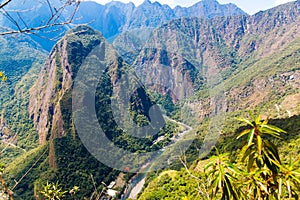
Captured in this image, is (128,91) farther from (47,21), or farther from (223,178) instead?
(47,21)

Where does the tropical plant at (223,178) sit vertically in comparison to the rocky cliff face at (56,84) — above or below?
below

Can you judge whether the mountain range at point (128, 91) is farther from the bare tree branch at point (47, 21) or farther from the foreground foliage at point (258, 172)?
the foreground foliage at point (258, 172)

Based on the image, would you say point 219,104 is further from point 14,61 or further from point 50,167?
point 14,61

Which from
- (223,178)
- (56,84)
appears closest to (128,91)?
(56,84)

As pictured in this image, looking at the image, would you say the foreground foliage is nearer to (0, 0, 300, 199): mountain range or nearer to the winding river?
(0, 0, 300, 199): mountain range

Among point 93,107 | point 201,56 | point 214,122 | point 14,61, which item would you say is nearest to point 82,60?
point 93,107

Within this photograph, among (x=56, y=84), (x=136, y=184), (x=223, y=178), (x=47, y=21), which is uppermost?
(x=56, y=84)

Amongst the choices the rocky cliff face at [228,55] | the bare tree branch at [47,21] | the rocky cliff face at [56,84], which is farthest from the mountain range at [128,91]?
the bare tree branch at [47,21]

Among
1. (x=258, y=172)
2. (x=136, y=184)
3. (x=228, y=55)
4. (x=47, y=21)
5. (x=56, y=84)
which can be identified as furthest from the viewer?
(x=228, y=55)
